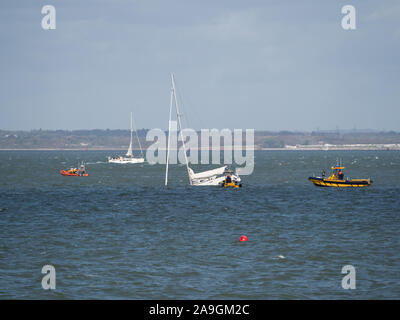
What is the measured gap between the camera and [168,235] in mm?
43094

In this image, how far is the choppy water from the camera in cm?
2839

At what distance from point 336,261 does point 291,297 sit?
25.7 ft

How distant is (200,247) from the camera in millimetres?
37969

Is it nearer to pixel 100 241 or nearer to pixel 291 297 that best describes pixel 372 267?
pixel 291 297

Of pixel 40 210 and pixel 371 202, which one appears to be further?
pixel 371 202
